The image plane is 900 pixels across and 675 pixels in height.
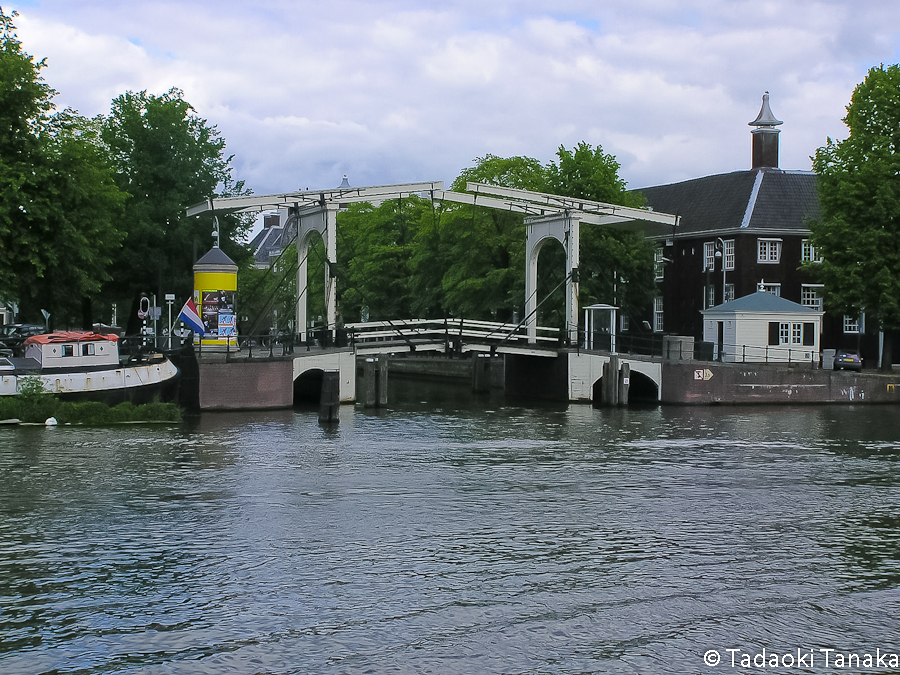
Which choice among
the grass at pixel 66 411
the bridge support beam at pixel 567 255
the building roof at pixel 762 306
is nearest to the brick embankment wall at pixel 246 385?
the grass at pixel 66 411

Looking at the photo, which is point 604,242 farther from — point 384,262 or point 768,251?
point 384,262

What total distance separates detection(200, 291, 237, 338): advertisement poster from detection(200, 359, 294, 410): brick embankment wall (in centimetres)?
218

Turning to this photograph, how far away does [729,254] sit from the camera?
56.0 metres

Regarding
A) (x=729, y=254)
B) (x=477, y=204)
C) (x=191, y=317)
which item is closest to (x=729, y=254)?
(x=729, y=254)

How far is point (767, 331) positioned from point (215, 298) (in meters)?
20.9

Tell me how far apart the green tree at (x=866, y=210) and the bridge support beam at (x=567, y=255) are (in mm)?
11261

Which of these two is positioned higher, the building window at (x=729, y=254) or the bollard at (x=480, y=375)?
the building window at (x=729, y=254)

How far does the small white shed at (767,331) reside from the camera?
42.3 m

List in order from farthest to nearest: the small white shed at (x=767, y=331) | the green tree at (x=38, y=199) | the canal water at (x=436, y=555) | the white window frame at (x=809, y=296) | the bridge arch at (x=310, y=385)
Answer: the white window frame at (x=809, y=296) → the small white shed at (x=767, y=331) → the bridge arch at (x=310, y=385) → the green tree at (x=38, y=199) → the canal water at (x=436, y=555)

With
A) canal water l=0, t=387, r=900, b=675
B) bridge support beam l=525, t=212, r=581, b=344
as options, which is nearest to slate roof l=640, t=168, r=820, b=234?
bridge support beam l=525, t=212, r=581, b=344

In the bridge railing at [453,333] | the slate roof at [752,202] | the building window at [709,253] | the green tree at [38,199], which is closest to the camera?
the green tree at [38,199]

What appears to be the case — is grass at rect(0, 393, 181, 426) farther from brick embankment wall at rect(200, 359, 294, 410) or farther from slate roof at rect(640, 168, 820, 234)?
slate roof at rect(640, 168, 820, 234)

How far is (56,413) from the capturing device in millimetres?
27406

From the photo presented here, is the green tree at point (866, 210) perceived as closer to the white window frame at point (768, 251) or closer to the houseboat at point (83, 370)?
the white window frame at point (768, 251)
